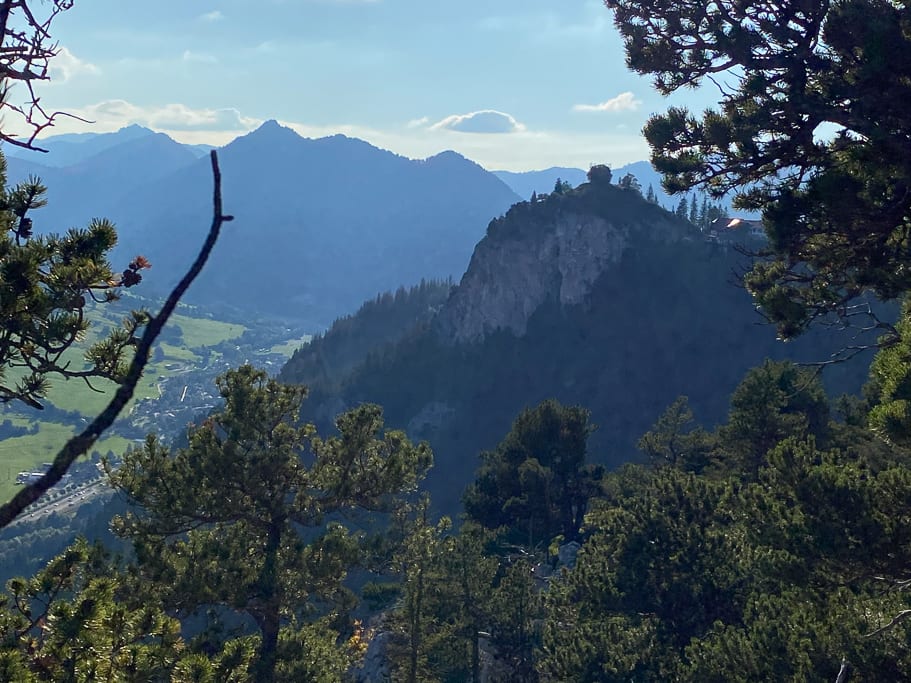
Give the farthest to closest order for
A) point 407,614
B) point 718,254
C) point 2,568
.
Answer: point 2,568, point 718,254, point 407,614

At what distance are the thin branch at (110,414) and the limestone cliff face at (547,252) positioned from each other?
14313 centimetres

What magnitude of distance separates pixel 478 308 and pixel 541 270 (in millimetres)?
16379

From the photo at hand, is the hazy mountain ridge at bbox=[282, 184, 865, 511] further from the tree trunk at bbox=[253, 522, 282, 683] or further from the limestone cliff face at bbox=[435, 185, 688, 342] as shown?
the tree trunk at bbox=[253, 522, 282, 683]

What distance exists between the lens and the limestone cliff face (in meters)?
143

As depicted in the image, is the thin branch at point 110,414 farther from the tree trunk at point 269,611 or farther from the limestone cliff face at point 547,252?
the limestone cliff face at point 547,252

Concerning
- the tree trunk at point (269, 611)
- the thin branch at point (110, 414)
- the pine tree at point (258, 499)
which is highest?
the thin branch at point (110, 414)

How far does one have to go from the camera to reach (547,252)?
148750mm

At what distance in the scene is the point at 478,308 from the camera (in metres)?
157

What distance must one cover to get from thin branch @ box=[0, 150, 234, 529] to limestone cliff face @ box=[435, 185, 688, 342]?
470 ft

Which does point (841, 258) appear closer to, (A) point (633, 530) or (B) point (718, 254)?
(A) point (633, 530)

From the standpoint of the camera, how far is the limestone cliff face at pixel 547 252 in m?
143

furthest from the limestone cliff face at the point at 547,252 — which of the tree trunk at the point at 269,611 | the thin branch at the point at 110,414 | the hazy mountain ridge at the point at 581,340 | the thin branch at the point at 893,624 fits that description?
the thin branch at the point at 110,414

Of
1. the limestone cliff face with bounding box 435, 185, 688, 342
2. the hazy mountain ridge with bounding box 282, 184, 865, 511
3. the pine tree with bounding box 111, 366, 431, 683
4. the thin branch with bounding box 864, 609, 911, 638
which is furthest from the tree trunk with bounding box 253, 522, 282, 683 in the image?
the limestone cliff face with bounding box 435, 185, 688, 342

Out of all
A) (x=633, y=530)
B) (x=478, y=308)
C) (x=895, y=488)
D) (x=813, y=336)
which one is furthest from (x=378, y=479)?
(x=478, y=308)
